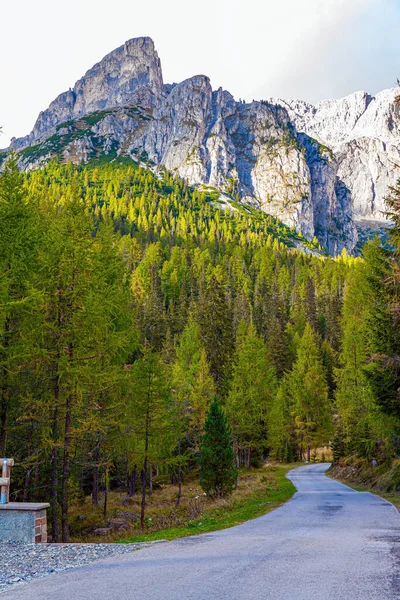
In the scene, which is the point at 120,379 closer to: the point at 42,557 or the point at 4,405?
the point at 4,405

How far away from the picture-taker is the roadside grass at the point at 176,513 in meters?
14.2

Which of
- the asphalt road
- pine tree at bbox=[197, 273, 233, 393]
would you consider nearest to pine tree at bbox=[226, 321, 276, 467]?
pine tree at bbox=[197, 273, 233, 393]

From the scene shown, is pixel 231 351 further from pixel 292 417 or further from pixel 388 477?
pixel 388 477

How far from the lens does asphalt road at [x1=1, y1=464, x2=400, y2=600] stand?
5.85 meters

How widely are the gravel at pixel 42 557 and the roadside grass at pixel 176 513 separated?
8.03 ft

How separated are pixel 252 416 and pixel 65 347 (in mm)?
28893

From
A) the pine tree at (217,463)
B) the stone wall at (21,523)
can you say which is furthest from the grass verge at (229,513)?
the stone wall at (21,523)

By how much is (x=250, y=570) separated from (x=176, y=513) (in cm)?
2113

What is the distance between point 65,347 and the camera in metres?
16.0

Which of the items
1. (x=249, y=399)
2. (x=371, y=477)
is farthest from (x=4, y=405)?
(x=249, y=399)

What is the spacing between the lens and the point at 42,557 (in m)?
Result: 9.28

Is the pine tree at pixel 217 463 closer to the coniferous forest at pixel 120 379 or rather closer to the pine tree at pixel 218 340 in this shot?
the coniferous forest at pixel 120 379

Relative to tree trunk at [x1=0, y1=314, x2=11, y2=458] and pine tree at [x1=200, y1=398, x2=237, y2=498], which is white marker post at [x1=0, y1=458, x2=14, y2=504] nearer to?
tree trunk at [x1=0, y1=314, x2=11, y2=458]

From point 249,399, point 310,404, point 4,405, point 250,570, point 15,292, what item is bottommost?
point 310,404
